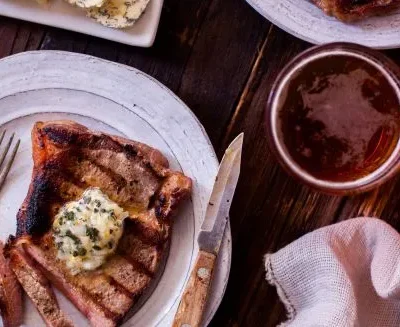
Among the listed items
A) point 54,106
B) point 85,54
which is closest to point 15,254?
point 54,106

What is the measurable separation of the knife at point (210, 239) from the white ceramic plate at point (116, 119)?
0.05m

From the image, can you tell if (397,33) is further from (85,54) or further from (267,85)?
(85,54)

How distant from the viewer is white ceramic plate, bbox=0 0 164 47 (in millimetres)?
2158

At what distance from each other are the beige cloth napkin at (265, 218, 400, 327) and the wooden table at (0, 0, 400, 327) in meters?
0.06

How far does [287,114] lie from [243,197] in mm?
402

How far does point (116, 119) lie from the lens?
85.4 inches

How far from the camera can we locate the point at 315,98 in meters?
1.86

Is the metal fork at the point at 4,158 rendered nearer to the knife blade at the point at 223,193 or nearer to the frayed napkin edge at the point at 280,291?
the knife blade at the point at 223,193

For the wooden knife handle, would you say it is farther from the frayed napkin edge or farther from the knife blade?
the frayed napkin edge

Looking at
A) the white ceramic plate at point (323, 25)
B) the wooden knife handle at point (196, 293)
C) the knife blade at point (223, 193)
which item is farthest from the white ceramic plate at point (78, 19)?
the wooden knife handle at point (196, 293)

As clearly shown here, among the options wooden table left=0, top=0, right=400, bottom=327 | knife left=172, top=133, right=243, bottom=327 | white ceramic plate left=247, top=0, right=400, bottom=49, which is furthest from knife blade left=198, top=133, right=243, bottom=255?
white ceramic plate left=247, top=0, right=400, bottom=49

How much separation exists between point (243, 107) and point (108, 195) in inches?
16.5

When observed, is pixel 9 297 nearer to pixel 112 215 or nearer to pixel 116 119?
pixel 112 215

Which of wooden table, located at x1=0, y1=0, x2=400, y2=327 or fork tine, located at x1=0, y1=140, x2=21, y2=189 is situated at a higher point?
wooden table, located at x1=0, y1=0, x2=400, y2=327
